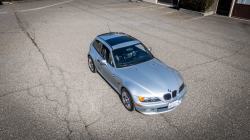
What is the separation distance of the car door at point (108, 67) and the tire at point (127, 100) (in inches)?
17.9

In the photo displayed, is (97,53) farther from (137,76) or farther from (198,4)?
(198,4)

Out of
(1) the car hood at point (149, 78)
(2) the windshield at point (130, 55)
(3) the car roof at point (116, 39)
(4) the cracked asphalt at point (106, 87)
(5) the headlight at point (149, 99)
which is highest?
(3) the car roof at point (116, 39)

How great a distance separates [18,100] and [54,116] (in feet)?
5.01

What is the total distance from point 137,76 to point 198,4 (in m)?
13.4

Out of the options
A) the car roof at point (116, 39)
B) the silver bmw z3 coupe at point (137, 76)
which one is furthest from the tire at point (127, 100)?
the car roof at point (116, 39)

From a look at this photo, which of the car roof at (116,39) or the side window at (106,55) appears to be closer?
the side window at (106,55)

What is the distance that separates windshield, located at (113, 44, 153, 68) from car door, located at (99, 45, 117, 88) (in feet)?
0.63

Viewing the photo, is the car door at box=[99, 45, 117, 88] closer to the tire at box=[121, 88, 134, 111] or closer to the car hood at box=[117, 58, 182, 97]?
the car hood at box=[117, 58, 182, 97]

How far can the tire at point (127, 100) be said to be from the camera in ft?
14.2

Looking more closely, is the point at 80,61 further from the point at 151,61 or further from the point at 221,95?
the point at 221,95

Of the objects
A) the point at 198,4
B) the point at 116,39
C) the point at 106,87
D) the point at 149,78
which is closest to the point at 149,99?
the point at 149,78

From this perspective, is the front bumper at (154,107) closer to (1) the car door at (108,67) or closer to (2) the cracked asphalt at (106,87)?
(2) the cracked asphalt at (106,87)

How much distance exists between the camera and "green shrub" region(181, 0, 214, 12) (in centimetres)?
1425

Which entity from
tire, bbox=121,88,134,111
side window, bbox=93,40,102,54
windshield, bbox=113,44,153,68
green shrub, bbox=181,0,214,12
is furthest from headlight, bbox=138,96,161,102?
green shrub, bbox=181,0,214,12
